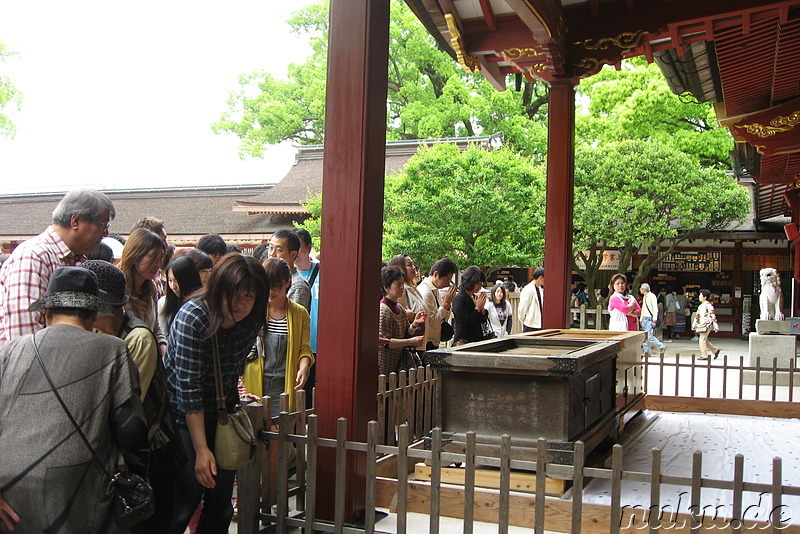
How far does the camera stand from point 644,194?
1950 centimetres

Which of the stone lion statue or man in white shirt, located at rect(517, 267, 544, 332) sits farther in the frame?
the stone lion statue

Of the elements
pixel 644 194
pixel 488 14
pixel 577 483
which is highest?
pixel 488 14

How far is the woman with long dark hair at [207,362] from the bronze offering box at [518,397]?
1541 mm

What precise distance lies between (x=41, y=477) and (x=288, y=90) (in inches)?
1117

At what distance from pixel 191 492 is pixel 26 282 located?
1139 millimetres

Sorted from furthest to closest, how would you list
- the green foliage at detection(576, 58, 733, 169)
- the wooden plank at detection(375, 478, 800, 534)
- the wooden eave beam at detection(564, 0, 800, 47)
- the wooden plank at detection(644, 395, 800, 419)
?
the green foliage at detection(576, 58, 733, 169)
the wooden plank at detection(644, 395, 800, 419)
the wooden eave beam at detection(564, 0, 800, 47)
the wooden plank at detection(375, 478, 800, 534)

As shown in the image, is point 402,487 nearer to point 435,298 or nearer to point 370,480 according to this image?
point 370,480

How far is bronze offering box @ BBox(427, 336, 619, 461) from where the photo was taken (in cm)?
413

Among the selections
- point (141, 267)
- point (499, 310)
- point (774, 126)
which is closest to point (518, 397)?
point (141, 267)

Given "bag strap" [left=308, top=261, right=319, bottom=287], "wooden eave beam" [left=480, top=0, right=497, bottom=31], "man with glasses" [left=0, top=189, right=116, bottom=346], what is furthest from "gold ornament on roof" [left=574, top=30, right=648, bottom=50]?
"man with glasses" [left=0, top=189, right=116, bottom=346]

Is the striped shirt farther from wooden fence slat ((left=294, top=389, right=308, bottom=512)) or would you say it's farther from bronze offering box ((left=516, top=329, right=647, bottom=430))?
bronze offering box ((left=516, top=329, right=647, bottom=430))

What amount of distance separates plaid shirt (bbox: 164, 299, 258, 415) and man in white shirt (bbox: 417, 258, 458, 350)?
136 inches

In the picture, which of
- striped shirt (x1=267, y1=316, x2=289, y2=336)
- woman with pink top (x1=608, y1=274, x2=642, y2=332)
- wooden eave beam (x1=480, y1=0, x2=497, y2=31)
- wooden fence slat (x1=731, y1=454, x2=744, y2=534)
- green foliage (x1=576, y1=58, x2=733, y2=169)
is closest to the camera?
wooden fence slat (x1=731, y1=454, x2=744, y2=534)

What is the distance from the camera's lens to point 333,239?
12.1 ft
